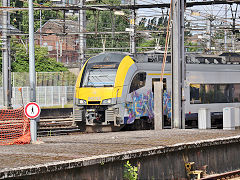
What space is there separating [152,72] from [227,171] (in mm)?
8728

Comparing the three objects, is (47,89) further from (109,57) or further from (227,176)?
(227,176)

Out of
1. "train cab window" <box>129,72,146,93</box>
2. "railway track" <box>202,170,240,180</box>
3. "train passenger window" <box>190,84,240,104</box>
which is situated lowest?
"railway track" <box>202,170,240,180</box>

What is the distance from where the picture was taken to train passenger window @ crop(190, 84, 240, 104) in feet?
87.2

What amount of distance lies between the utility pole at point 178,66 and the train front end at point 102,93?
2.55 metres

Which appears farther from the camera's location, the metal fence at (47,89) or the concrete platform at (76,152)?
the metal fence at (47,89)

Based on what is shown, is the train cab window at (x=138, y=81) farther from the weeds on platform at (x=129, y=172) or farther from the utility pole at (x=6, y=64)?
the utility pole at (x=6, y=64)

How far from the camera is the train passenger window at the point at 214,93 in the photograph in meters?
26.6

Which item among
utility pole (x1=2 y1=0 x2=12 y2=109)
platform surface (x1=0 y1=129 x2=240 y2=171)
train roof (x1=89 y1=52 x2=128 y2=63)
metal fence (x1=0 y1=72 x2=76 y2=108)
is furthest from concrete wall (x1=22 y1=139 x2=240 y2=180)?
metal fence (x1=0 y1=72 x2=76 y2=108)

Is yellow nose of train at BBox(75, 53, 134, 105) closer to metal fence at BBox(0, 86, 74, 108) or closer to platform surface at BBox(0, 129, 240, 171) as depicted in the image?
platform surface at BBox(0, 129, 240, 171)

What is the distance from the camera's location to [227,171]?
16.5 meters

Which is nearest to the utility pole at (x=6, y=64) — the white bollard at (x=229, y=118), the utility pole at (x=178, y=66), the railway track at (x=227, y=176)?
the utility pole at (x=178, y=66)

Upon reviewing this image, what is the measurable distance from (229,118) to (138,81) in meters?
4.36

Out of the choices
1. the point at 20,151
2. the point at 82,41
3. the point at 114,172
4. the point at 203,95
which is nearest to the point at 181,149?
the point at 114,172

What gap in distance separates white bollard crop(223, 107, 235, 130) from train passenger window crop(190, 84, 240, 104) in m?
4.92
